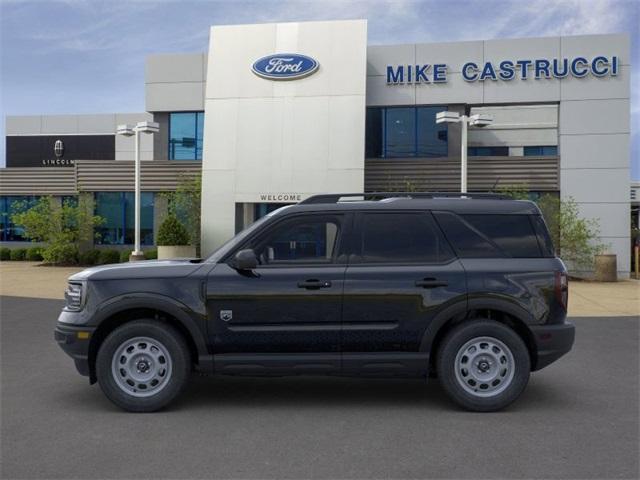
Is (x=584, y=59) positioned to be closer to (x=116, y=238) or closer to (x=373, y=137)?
(x=373, y=137)

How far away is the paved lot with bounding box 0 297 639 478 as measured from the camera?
427cm

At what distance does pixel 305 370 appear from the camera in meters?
5.59

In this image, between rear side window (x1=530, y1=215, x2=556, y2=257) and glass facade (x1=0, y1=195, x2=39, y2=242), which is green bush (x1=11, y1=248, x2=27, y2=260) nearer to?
glass facade (x1=0, y1=195, x2=39, y2=242)

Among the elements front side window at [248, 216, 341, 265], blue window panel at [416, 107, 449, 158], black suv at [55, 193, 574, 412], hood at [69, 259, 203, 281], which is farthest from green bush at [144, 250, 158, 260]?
front side window at [248, 216, 341, 265]

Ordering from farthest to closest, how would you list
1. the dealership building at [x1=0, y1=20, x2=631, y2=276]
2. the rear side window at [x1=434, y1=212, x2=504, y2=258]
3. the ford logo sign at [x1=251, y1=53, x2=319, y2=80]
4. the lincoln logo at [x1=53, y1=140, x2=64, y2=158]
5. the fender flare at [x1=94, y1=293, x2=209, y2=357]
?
the lincoln logo at [x1=53, y1=140, x2=64, y2=158] < the ford logo sign at [x1=251, y1=53, x2=319, y2=80] < the dealership building at [x1=0, y1=20, x2=631, y2=276] < the rear side window at [x1=434, y1=212, x2=504, y2=258] < the fender flare at [x1=94, y1=293, x2=209, y2=357]

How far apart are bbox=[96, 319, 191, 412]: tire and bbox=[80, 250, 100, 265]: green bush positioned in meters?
21.1

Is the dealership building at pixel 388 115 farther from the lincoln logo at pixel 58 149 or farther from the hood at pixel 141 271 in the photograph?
the lincoln logo at pixel 58 149

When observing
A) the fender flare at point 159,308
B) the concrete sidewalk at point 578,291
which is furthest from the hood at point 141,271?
the concrete sidewalk at point 578,291

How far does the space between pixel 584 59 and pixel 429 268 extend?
65.5 feet

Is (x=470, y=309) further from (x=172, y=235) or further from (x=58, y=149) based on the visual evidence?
(x=58, y=149)

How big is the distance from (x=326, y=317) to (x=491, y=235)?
1.71 meters

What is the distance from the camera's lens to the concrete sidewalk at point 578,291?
13500 millimetres

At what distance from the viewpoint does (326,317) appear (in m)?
5.59

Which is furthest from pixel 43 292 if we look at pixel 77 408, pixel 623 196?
pixel 623 196
